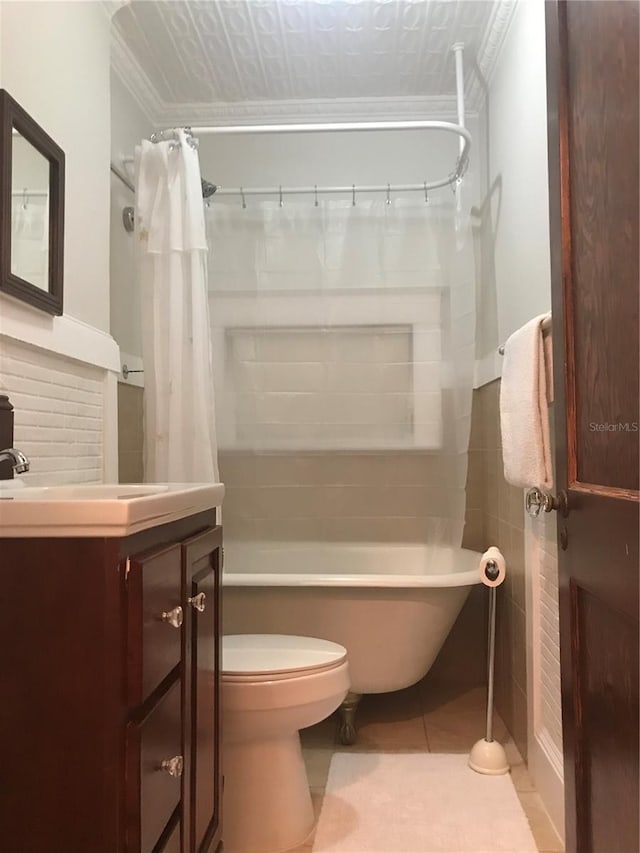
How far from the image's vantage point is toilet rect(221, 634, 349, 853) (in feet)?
5.61

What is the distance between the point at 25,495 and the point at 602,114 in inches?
44.5

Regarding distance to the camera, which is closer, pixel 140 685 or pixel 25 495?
pixel 140 685

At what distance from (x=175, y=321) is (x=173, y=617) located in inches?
54.3

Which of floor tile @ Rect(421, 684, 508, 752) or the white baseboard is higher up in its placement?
the white baseboard

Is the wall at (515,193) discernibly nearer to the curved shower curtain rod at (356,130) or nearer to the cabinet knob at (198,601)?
the curved shower curtain rod at (356,130)

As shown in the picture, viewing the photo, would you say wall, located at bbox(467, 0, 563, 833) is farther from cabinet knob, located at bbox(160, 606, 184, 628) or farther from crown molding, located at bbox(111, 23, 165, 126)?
crown molding, located at bbox(111, 23, 165, 126)

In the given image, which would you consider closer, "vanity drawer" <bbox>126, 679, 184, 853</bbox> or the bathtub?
"vanity drawer" <bbox>126, 679, 184, 853</bbox>

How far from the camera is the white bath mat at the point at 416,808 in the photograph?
1.76 m

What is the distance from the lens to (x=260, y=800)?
1.76m

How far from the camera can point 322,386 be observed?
107 inches

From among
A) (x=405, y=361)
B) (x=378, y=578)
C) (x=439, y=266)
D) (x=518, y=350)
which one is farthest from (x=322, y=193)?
(x=378, y=578)

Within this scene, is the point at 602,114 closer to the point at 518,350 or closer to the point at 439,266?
the point at 518,350

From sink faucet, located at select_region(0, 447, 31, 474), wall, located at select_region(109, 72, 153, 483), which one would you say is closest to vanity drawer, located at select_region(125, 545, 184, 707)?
sink faucet, located at select_region(0, 447, 31, 474)

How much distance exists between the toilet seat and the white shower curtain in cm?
56
